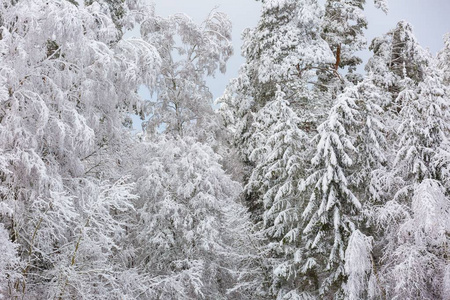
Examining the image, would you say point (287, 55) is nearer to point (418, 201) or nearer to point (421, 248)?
point (418, 201)

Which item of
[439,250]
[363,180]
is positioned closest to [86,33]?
[363,180]

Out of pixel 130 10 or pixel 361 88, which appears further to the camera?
pixel 130 10

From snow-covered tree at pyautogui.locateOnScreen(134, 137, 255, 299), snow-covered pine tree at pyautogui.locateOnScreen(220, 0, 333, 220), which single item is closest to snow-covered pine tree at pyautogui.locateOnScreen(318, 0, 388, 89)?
snow-covered pine tree at pyautogui.locateOnScreen(220, 0, 333, 220)

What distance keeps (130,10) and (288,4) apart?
642cm

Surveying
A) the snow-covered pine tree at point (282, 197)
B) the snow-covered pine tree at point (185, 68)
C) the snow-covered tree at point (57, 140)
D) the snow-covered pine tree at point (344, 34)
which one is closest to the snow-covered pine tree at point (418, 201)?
the snow-covered pine tree at point (282, 197)

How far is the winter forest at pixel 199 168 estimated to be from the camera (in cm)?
938

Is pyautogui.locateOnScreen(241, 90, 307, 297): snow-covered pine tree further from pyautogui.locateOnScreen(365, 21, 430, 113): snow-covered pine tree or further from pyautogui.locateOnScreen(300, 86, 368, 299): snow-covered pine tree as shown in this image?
pyautogui.locateOnScreen(365, 21, 430, 113): snow-covered pine tree

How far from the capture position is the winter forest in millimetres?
9383

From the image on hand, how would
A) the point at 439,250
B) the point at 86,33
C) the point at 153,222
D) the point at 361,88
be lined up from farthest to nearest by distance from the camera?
the point at 153,222
the point at 361,88
the point at 86,33
the point at 439,250

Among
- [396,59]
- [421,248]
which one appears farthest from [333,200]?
[396,59]

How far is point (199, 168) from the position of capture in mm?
13930

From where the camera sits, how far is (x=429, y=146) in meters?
10.4

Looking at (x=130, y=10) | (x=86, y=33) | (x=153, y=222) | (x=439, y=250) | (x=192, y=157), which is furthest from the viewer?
(x=130, y=10)

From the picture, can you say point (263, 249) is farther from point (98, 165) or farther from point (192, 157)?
point (98, 165)
